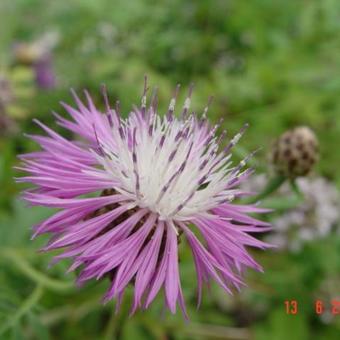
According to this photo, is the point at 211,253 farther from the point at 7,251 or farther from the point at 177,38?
the point at 177,38

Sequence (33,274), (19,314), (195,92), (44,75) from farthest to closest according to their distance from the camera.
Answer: (44,75)
(195,92)
(33,274)
(19,314)

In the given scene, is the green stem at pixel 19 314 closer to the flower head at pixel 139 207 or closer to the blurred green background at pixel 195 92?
the blurred green background at pixel 195 92

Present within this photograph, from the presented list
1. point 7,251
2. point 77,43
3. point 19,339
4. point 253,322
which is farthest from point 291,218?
point 77,43

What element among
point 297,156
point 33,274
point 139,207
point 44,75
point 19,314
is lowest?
point 19,314

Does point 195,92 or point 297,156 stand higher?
point 195,92

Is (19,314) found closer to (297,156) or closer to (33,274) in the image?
(33,274)
